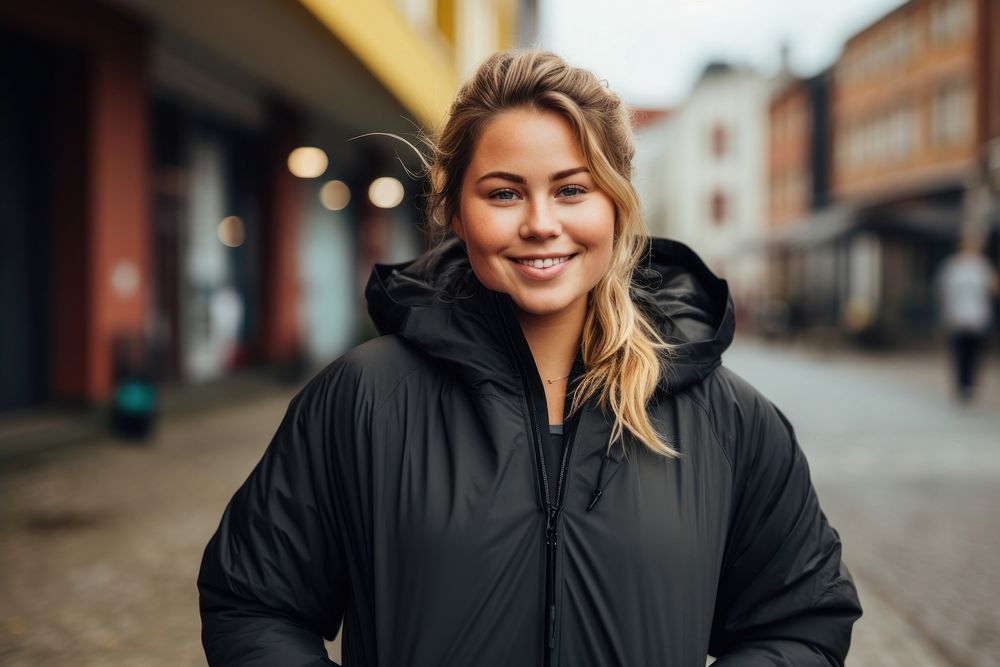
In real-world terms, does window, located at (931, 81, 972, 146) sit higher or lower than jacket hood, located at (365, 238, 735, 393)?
higher

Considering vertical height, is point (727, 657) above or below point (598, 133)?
below

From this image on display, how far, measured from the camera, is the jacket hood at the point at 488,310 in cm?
172

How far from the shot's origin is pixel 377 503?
161 cm

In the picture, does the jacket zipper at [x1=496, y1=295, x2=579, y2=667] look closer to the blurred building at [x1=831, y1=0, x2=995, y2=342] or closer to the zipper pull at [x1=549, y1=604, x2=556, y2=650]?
the zipper pull at [x1=549, y1=604, x2=556, y2=650]

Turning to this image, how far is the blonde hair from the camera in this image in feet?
5.50

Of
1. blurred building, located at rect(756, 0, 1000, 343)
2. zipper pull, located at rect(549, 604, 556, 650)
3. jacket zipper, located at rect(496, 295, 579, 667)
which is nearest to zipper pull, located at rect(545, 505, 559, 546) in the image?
jacket zipper, located at rect(496, 295, 579, 667)

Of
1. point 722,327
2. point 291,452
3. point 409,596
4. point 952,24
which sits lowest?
point 409,596

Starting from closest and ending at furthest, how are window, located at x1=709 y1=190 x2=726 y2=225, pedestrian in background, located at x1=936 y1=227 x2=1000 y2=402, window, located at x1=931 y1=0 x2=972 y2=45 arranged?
pedestrian in background, located at x1=936 y1=227 x2=1000 y2=402 → window, located at x1=931 y1=0 x2=972 y2=45 → window, located at x1=709 y1=190 x2=726 y2=225

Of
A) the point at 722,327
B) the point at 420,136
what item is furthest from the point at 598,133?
the point at 420,136

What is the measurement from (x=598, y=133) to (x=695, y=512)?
2.33ft

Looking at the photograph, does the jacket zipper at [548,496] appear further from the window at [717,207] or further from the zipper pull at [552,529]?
the window at [717,207]

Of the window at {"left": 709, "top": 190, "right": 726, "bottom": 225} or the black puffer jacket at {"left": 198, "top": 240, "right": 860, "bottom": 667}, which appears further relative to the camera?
the window at {"left": 709, "top": 190, "right": 726, "bottom": 225}

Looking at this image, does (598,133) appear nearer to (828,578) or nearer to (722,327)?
(722,327)

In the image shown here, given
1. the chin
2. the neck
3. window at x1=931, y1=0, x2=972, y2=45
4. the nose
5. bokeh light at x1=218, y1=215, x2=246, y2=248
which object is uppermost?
window at x1=931, y1=0, x2=972, y2=45
